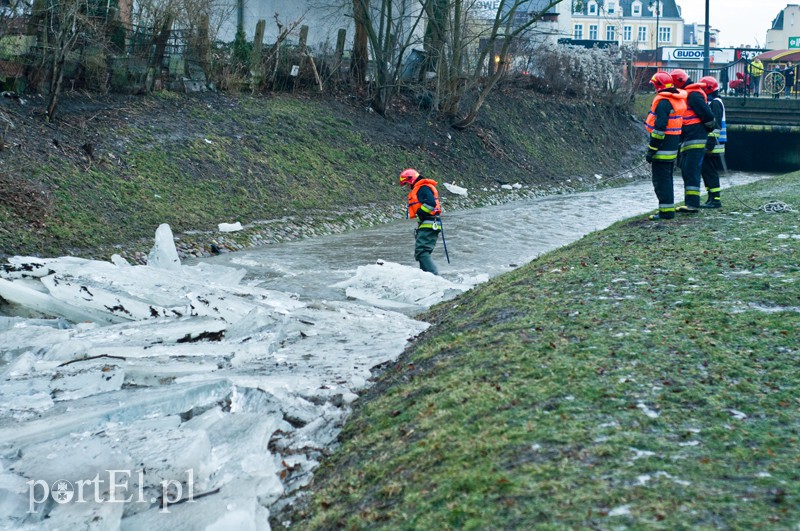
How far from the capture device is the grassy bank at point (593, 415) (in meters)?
4.45

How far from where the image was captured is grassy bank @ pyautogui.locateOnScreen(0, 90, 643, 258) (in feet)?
54.0

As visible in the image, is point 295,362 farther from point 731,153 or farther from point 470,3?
point 731,153

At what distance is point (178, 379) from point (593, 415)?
4036mm

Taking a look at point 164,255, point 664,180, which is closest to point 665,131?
point 664,180

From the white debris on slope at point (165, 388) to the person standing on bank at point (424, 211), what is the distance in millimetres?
1432

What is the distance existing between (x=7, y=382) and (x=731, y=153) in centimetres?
4323

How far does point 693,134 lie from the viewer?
1433 cm

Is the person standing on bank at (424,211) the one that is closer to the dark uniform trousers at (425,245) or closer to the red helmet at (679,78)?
the dark uniform trousers at (425,245)

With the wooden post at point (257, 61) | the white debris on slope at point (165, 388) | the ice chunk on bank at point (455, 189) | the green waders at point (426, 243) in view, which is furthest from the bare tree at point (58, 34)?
the ice chunk on bank at point (455, 189)

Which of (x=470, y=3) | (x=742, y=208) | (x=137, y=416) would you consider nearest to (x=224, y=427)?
(x=137, y=416)

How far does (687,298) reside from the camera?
8398 mm

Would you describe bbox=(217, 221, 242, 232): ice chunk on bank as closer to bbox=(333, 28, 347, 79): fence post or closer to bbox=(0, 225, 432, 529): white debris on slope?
bbox=(0, 225, 432, 529): white debris on slope

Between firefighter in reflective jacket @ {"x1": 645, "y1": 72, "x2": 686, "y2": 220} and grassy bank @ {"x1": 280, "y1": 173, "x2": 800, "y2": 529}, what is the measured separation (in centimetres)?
416

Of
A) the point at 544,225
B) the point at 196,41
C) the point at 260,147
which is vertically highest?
the point at 196,41
